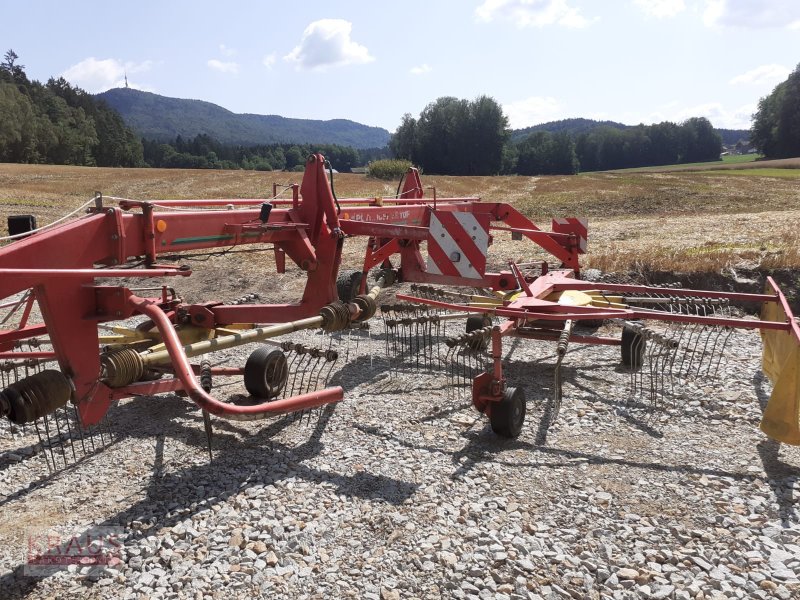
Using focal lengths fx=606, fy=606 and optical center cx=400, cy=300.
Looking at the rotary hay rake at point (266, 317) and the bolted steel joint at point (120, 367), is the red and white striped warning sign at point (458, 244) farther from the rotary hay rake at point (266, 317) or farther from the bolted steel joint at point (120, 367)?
the bolted steel joint at point (120, 367)

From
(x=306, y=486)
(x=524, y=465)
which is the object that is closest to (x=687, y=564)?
(x=524, y=465)

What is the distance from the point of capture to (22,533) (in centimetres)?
357

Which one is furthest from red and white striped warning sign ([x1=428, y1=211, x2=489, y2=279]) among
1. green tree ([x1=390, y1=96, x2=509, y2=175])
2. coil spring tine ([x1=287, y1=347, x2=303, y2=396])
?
green tree ([x1=390, y1=96, x2=509, y2=175])

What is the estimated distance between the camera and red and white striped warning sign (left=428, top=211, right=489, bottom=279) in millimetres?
6172

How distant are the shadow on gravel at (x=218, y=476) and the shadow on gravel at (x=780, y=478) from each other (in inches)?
90.8

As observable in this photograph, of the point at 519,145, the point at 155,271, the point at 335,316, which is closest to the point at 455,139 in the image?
the point at 519,145

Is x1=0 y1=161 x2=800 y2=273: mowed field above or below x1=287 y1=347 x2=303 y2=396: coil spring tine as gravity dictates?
above

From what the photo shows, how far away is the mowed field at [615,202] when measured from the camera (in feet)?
35.8

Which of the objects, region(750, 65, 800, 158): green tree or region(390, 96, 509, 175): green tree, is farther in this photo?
region(390, 96, 509, 175): green tree

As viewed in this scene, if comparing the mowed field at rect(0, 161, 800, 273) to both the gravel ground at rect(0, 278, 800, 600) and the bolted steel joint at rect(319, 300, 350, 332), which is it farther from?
the bolted steel joint at rect(319, 300, 350, 332)

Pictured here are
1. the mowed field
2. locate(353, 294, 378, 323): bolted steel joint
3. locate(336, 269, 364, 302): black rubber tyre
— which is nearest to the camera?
locate(353, 294, 378, 323): bolted steel joint

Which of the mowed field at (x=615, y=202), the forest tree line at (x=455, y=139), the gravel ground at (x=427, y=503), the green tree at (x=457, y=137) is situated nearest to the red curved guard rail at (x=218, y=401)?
the gravel ground at (x=427, y=503)

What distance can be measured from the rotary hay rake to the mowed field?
11.0 feet

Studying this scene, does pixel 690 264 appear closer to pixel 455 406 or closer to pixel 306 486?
pixel 455 406
